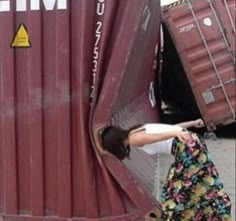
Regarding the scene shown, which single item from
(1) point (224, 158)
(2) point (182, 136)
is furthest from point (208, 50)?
(2) point (182, 136)

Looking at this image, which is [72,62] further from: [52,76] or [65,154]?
[65,154]

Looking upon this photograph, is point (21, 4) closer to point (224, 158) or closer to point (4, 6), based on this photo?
point (4, 6)

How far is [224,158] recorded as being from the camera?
31.4ft

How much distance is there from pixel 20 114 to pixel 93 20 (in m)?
0.84

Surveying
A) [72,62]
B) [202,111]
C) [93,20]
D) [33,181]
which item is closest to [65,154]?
[33,181]

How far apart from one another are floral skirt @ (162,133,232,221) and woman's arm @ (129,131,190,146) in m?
0.04

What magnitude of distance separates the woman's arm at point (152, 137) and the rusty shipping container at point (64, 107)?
0.37 m

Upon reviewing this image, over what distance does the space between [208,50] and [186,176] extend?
6.63 meters

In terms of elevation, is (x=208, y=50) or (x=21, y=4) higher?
(x=208, y=50)

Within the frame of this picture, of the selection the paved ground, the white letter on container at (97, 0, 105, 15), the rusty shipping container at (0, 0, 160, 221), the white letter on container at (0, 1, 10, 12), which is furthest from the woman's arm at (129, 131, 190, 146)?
the paved ground

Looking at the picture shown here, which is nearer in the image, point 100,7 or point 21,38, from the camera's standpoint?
point 100,7

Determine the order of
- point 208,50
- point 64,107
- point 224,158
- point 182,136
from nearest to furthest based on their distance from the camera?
point 182,136 < point 64,107 < point 224,158 < point 208,50

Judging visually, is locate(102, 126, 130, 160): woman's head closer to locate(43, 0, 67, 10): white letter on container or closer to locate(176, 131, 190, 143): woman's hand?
locate(176, 131, 190, 143): woman's hand

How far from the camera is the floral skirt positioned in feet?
13.1
